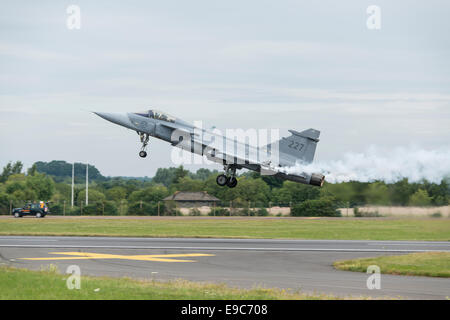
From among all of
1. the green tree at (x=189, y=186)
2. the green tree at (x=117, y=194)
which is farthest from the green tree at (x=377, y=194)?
the green tree at (x=117, y=194)

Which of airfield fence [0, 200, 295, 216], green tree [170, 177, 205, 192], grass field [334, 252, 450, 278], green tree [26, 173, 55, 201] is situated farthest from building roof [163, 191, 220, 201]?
grass field [334, 252, 450, 278]

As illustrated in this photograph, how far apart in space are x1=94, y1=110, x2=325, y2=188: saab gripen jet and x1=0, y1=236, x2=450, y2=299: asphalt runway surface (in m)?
4.55

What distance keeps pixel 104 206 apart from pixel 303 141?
48.4 meters

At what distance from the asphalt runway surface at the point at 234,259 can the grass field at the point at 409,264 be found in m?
1.05

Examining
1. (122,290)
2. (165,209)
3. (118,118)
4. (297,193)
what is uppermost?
(118,118)

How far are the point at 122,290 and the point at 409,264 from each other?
49.1 ft

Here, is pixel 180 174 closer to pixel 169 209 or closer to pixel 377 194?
pixel 169 209

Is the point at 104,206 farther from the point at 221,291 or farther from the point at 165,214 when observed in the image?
the point at 221,291

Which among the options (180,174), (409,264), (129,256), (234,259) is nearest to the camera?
(409,264)

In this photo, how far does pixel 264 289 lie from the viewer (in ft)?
63.5

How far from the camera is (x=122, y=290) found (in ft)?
59.4

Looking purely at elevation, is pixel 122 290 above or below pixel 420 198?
below

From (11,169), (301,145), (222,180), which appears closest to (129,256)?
(222,180)

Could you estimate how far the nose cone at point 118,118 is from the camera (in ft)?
137
